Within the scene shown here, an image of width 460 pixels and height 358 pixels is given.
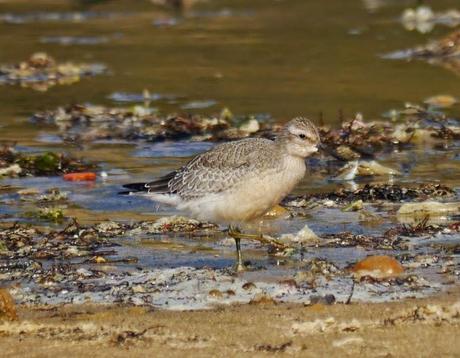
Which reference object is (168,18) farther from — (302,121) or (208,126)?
(302,121)

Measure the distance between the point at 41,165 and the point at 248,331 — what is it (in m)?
5.87

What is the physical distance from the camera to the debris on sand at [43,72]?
1845 cm

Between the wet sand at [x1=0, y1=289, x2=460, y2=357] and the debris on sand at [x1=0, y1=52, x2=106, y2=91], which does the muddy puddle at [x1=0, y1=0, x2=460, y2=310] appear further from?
the wet sand at [x1=0, y1=289, x2=460, y2=357]

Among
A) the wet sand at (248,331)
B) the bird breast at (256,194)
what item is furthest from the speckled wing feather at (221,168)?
the wet sand at (248,331)

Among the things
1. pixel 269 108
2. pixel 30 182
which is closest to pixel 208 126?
pixel 269 108

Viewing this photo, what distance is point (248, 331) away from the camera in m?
6.96

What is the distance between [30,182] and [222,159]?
3334 millimetres

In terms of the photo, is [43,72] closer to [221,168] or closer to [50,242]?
[50,242]

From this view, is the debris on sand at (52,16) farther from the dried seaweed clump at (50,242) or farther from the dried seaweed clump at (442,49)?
the dried seaweed clump at (50,242)

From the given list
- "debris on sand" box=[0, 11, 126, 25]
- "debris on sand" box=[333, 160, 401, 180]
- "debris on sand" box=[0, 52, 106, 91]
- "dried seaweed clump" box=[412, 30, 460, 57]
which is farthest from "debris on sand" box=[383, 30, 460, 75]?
"debris on sand" box=[0, 11, 126, 25]

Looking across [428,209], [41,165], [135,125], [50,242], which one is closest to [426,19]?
[135,125]

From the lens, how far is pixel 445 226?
9672 millimetres

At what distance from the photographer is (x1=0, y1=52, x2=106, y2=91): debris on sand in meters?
18.5

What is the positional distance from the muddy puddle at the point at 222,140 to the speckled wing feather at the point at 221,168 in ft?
1.40
